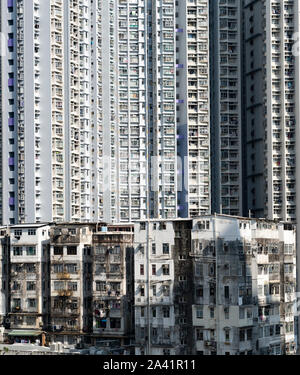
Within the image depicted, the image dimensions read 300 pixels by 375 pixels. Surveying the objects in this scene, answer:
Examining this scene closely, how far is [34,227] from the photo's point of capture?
4638 cm

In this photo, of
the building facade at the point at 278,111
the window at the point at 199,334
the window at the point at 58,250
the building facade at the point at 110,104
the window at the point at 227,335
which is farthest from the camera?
the building facade at the point at 278,111

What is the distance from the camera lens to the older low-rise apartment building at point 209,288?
134ft

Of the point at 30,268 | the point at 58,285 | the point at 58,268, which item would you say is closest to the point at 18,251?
the point at 30,268

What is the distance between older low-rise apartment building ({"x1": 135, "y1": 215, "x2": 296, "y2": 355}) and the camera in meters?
40.9

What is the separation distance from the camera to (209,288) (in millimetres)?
41438

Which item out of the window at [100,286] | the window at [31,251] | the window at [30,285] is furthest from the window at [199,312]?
the window at [31,251]

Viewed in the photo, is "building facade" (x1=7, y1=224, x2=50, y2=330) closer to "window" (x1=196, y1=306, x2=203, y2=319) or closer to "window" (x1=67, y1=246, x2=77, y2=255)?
"window" (x1=67, y1=246, x2=77, y2=255)

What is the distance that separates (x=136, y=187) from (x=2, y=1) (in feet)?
48.6

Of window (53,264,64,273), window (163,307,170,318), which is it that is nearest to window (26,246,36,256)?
window (53,264,64,273)

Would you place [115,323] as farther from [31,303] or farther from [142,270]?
[31,303]

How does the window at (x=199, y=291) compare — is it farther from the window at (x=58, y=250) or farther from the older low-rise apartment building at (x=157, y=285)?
the window at (x=58, y=250)
